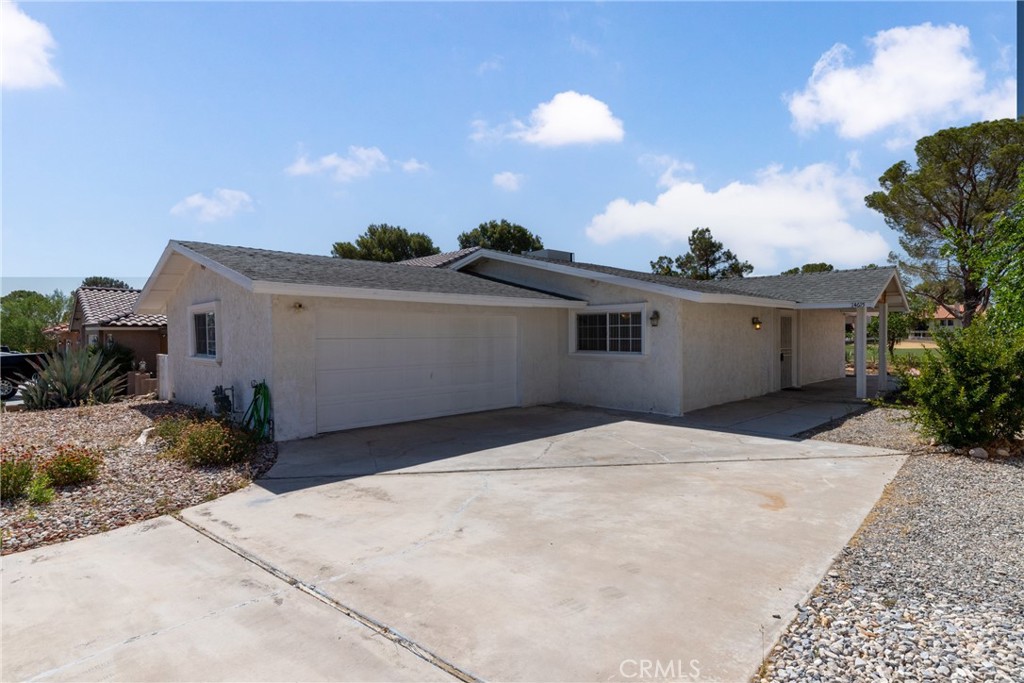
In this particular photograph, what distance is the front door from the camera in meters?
15.5

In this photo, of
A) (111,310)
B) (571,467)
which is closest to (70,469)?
(571,467)

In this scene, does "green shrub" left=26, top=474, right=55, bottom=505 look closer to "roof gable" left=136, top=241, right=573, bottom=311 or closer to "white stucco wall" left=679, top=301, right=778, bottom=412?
"roof gable" left=136, top=241, right=573, bottom=311

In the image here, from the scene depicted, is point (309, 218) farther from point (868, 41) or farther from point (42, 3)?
point (868, 41)

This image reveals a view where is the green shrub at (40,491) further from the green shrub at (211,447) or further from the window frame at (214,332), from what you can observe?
the window frame at (214,332)

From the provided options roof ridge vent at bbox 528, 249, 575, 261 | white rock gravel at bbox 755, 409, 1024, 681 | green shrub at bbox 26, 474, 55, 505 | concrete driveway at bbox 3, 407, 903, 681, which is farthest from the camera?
roof ridge vent at bbox 528, 249, 575, 261

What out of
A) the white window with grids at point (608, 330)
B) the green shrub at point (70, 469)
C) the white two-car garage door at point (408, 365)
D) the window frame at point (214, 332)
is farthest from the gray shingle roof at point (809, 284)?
the green shrub at point (70, 469)

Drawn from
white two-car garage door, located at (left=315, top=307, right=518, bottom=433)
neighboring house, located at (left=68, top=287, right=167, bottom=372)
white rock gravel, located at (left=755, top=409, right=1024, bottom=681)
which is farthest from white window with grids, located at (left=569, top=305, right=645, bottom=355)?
neighboring house, located at (left=68, top=287, right=167, bottom=372)

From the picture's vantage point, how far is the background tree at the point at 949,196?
20.5m

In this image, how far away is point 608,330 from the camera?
12281 mm

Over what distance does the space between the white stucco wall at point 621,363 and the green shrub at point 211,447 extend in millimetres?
7272

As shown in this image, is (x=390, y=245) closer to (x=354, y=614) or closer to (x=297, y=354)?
(x=297, y=354)

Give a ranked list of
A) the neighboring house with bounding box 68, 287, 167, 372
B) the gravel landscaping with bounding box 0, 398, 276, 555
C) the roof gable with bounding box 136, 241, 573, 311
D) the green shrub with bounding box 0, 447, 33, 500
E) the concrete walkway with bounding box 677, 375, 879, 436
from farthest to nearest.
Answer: the neighboring house with bounding box 68, 287, 167, 372 → the concrete walkway with bounding box 677, 375, 879, 436 → the roof gable with bounding box 136, 241, 573, 311 → the green shrub with bounding box 0, 447, 33, 500 → the gravel landscaping with bounding box 0, 398, 276, 555

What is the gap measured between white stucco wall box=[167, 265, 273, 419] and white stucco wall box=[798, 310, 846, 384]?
47.7 feet

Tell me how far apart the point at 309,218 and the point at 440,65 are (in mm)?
7537
